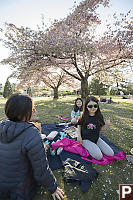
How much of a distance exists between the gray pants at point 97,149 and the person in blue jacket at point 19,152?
5.24 feet

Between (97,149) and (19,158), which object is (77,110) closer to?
(97,149)

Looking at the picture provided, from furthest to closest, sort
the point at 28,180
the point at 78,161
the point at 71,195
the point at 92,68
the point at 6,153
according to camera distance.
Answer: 1. the point at 92,68
2. the point at 78,161
3. the point at 71,195
4. the point at 28,180
5. the point at 6,153

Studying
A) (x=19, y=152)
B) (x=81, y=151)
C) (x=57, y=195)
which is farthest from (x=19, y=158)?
(x=81, y=151)

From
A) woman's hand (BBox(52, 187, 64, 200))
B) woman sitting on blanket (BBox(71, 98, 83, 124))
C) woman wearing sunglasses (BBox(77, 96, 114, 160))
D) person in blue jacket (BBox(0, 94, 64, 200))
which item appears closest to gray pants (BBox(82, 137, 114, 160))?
woman wearing sunglasses (BBox(77, 96, 114, 160))

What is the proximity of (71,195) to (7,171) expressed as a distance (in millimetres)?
1254

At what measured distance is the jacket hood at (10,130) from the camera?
1.29 meters

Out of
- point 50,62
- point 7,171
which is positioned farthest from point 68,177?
point 50,62

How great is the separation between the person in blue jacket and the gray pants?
5.24 ft

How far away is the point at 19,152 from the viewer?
1312 millimetres

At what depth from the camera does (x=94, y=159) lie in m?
2.69

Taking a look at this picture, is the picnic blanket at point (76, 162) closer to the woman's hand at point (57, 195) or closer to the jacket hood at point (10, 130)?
the woman's hand at point (57, 195)

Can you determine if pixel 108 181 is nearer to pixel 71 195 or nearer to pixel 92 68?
pixel 71 195

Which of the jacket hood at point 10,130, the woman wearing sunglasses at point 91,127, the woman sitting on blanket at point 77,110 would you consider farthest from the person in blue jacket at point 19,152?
the woman sitting on blanket at point 77,110

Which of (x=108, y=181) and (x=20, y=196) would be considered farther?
(x=108, y=181)
